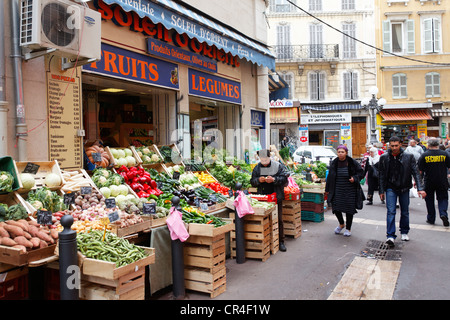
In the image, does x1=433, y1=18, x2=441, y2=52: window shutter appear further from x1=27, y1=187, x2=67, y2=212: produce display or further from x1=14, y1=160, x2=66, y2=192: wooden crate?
x1=27, y1=187, x2=67, y2=212: produce display

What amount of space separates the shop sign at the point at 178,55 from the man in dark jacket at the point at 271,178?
146 inches

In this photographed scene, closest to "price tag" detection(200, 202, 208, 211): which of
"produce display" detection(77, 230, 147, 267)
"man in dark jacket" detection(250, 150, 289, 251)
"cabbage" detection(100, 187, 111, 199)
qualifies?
"man in dark jacket" detection(250, 150, 289, 251)

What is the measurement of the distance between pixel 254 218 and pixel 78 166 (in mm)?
3205

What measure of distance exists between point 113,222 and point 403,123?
89.7 feet

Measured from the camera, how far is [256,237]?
6199mm

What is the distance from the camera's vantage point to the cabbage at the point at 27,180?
16.2 feet

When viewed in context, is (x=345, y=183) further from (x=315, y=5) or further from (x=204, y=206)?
(x=315, y=5)

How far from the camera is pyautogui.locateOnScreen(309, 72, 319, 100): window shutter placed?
28828mm

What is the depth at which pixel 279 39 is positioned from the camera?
95.9ft

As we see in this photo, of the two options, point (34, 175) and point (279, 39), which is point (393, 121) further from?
point (34, 175)

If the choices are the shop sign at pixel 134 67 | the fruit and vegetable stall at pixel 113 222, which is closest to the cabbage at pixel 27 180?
the fruit and vegetable stall at pixel 113 222

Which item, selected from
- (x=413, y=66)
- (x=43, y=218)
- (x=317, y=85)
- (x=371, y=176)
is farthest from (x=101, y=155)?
(x=413, y=66)

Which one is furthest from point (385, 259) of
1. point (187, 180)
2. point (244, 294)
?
point (187, 180)

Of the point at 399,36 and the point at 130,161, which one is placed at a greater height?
the point at 399,36
